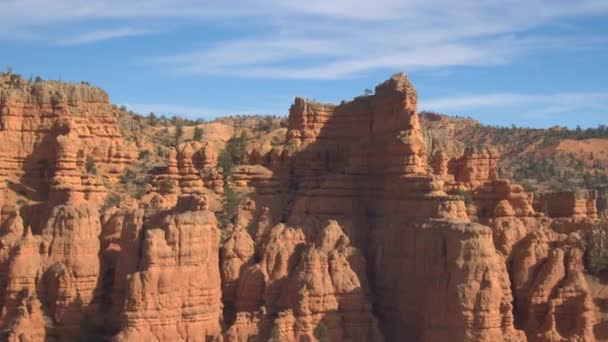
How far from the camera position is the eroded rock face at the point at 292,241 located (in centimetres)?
3347

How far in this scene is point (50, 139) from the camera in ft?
142

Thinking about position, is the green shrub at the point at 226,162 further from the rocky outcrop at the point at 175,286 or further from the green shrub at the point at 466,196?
the green shrub at the point at 466,196

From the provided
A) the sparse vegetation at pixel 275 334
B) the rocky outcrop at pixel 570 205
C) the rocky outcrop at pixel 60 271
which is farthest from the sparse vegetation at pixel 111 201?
the rocky outcrop at pixel 570 205

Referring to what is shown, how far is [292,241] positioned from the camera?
37188mm

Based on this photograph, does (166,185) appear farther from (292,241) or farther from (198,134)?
(198,134)

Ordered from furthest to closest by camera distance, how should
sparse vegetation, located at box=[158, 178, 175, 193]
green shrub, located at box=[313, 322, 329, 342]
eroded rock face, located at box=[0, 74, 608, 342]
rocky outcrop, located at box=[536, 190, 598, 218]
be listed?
rocky outcrop, located at box=[536, 190, 598, 218]
sparse vegetation, located at box=[158, 178, 175, 193]
green shrub, located at box=[313, 322, 329, 342]
eroded rock face, located at box=[0, 74, 608, 342]

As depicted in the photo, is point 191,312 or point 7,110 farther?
point 7,110

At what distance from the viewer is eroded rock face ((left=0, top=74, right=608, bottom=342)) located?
33.5 metres

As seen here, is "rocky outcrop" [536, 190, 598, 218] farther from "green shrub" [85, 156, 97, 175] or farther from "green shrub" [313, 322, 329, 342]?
"green shrub" [85, 156, 97, 175]

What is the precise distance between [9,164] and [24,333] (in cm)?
1083

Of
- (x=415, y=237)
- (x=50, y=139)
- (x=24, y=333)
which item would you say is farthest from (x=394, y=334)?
(x=50, y=139)

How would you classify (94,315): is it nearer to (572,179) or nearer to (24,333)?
(24,333)

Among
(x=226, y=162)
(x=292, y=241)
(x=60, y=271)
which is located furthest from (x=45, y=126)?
(x=292, y=241)

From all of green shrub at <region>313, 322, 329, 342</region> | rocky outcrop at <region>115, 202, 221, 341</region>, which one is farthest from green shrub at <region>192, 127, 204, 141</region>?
green shrub at <region>313, 322, 329, 342</region>
